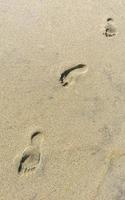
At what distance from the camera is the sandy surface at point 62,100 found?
2.11 metres

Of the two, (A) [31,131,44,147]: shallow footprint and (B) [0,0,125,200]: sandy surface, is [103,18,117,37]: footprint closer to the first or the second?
(B) [0,0,125,200]: sandy surface

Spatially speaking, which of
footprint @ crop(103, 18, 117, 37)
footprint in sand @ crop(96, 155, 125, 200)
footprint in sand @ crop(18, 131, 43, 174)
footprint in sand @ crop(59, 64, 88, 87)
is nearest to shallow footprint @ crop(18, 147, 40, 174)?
footprint in sand @ crop(18, 131, 43, 174)

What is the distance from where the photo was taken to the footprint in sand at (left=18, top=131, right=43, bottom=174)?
7.08ft

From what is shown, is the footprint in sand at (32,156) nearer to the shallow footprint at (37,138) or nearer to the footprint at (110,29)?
the shallow footprint at (37,138)

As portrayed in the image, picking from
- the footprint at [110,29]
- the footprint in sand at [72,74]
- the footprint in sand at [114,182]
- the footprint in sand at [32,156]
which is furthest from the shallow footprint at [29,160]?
the footprint at [110,29]

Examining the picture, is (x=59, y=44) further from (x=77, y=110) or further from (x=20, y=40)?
(x=77, y=110)

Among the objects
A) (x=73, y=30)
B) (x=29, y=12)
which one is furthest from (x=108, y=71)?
(x=29, y=12)

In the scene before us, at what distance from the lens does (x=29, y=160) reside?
7.18ft

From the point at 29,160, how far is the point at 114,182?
537 mm

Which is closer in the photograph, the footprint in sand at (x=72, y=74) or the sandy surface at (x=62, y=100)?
the sandy surface at (x=62, y=100)

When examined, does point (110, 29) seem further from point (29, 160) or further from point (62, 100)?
point (29, 160)

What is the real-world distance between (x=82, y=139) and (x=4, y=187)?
58 centimetres

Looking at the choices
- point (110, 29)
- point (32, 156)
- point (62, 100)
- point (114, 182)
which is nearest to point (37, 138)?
point (32, 156)

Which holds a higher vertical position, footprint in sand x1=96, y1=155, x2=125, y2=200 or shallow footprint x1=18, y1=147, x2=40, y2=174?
shallow footprint x1=18, y1=147, x2=40, y2=174
